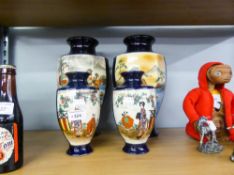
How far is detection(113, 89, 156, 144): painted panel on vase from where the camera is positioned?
1.62 ft

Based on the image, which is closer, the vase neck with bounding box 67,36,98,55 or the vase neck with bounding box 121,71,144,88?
the vase neck with bounding box 121,71,144,88

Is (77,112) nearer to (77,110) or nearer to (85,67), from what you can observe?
(77,110)

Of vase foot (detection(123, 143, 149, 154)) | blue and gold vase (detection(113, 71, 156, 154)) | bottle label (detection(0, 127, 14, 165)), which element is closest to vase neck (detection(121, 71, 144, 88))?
blue and gold vase (detection(113, 71, 156, 154))

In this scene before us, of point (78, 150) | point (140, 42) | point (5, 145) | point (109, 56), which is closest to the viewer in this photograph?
point (5, 145)

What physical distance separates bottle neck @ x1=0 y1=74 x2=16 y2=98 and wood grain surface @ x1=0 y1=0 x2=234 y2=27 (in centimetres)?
20

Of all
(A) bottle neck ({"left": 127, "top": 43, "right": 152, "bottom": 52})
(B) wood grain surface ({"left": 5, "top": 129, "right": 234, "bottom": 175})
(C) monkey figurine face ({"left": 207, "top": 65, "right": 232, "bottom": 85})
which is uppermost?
(A) bottle neck ({"left": 127, "top": 43, "right": 152, "bottom": 52})

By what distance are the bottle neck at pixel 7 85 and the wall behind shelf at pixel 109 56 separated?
356mm

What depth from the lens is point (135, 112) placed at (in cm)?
49

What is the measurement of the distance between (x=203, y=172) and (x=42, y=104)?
0.54m

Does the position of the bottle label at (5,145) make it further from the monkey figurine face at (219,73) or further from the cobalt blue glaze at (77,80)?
the monkey figurine face at (219,73)

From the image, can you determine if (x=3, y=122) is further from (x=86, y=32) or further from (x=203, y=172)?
(x=86, y=32)

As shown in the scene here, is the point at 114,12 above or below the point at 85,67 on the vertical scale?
above

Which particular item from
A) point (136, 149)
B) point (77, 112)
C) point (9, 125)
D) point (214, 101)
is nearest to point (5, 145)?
point (9, 125)

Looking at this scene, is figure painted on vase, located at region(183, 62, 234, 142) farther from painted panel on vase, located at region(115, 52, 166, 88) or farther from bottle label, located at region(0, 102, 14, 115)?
bottle label, located at region(0, 102, 14, 115)
